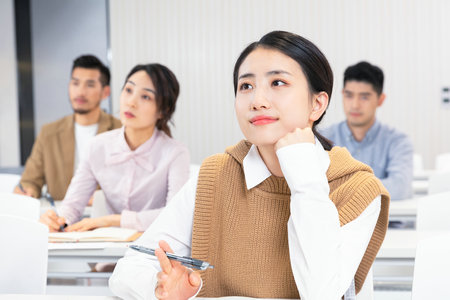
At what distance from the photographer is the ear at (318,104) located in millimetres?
1506

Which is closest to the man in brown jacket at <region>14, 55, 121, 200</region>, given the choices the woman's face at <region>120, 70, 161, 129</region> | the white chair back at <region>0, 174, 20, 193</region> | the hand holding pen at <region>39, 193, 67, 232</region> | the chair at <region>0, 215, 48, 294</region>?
the white chair back at <region>0, 174, 20, 193</region>

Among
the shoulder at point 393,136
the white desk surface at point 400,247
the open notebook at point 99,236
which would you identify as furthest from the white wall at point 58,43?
the white desk surface at point 400,247

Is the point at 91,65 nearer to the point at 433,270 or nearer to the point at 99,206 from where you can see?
the point at 99,206

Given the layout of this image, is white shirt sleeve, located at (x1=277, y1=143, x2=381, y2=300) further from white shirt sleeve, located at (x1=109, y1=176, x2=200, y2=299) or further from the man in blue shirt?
the man in blue shirt

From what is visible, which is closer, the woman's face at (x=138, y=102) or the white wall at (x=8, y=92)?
the woman's face at (x=138, y=102)

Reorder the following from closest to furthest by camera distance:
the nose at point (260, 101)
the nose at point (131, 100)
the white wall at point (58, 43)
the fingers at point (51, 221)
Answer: the nose at point (260, 101), the fingers at point (51, 221), the nose at point (131, 100), the white wall at point (58, 43)

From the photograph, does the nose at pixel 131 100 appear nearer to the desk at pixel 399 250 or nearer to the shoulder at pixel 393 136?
the desk at pixel 399 250

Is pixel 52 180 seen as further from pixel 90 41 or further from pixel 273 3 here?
pixel 273 3

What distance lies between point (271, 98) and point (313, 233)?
36 centimetres

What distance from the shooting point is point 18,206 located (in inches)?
92.6

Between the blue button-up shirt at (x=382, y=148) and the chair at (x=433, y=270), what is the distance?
7.15ft

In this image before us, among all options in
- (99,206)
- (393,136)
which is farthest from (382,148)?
(99,206)

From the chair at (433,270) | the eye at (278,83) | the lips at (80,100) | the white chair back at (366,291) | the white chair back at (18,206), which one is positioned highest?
the eye at (278,83)

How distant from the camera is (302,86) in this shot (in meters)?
1.46
